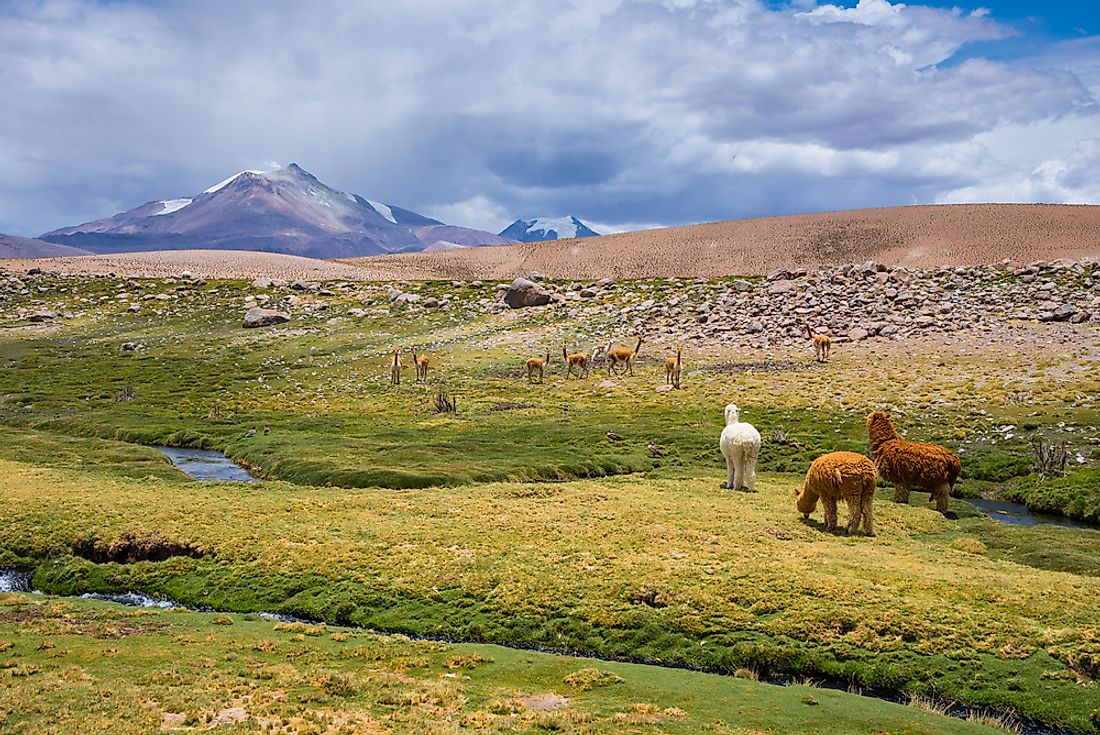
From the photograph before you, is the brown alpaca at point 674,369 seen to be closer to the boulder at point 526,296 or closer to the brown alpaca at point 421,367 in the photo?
the brown alpaca at point 421,367

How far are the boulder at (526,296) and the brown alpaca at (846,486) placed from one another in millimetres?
69392

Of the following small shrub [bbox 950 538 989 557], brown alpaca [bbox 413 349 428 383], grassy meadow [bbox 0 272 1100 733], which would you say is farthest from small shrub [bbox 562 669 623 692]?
brown alpaca [bbox 413 349 428 383]

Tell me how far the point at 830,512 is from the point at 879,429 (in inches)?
247

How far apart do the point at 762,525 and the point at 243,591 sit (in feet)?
49.4

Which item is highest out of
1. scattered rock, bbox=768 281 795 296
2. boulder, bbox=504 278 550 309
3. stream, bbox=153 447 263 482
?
scattered rock, bbox=768 281 795 296

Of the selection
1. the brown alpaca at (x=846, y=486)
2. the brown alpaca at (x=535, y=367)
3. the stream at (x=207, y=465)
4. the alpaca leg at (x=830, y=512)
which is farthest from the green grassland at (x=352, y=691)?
the brown alpaca at (x=535, y=367)

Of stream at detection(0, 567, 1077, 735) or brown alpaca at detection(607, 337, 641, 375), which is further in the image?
brown alpaca at detection(607, 337, 641, 375)

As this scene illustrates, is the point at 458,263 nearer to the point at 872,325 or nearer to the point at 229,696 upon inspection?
the point at 872,325

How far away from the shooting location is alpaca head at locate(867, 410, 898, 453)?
29484mm

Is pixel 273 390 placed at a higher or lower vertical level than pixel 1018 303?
lower

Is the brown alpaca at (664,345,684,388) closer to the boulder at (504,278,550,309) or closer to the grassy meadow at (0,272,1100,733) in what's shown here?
the grassy meadow at (0,272,1100,733)

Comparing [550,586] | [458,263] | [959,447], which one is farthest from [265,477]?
[458,263]

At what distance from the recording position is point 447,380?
208ft

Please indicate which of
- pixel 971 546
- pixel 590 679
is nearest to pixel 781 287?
pixel 971 546
